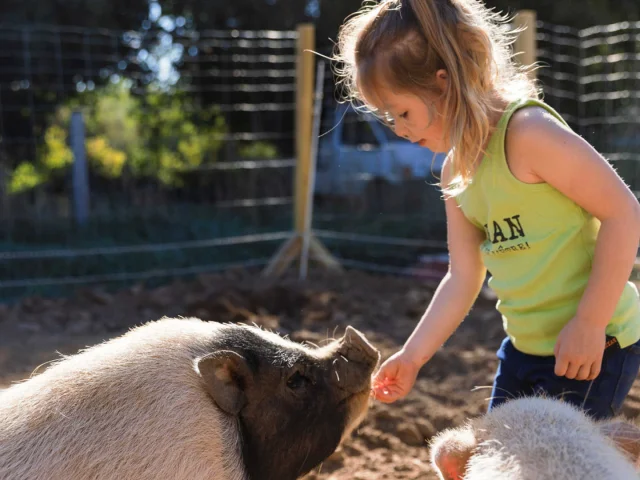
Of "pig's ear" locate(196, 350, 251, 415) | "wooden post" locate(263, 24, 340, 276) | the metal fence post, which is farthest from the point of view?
the metal fence post

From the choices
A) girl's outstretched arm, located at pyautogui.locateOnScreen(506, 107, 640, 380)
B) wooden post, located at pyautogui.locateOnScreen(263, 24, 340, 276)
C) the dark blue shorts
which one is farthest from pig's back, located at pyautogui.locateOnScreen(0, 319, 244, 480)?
wooden post, located at pyautogui.locateOnScreen(263, 24, 340, 276)

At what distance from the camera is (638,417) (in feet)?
11.0

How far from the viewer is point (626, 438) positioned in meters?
1.77

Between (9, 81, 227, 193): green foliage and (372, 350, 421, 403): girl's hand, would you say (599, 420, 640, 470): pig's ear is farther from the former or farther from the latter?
(9, 81, 227, 193): green foliage

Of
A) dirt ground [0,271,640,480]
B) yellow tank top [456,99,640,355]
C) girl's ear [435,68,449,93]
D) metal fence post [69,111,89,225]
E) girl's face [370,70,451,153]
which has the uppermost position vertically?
girl's ear [435,68,449,93]

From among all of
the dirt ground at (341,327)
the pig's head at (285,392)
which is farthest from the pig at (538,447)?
the dirt ground at (341,327)

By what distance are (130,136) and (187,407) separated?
411 inches

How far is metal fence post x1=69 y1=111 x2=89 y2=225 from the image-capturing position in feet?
27.7

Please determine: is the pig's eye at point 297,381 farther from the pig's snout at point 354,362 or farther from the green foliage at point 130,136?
the green foliage at point 130,136

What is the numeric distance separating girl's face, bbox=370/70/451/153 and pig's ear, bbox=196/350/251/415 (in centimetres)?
80

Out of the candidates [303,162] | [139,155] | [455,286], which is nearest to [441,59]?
[455,286]

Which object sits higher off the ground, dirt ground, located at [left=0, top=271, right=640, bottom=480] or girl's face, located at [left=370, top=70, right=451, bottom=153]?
girl's face, located at [left=370, top=70, right=451, bottom=153]

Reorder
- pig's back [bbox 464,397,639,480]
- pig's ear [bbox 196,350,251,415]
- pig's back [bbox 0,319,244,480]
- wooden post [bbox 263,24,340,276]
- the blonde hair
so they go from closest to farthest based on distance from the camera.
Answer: pig's back [bbox 464,397,639,480]
pig's back [bbox 0,319,244,480]
pig's ear [bbox 196,350,251,415]
the blonde hair
wooden post [bbox 263,24,340,276]

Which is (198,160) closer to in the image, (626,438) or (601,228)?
(601,228)
